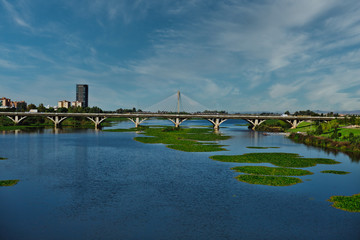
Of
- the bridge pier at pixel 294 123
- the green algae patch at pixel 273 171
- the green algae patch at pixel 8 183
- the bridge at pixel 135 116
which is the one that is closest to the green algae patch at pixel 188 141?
the green algae patch at pixel 273 171

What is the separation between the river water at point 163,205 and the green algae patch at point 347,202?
2.92 ft

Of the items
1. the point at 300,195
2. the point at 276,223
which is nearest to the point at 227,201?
the point at 276,223

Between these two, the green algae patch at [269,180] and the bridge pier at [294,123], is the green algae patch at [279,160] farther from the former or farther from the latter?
the bridge pier at [294,123]

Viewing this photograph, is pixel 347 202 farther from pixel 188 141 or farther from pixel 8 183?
pixel 188 141

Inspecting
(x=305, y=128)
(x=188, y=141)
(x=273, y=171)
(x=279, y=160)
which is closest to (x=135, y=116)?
(x=188, y=141)

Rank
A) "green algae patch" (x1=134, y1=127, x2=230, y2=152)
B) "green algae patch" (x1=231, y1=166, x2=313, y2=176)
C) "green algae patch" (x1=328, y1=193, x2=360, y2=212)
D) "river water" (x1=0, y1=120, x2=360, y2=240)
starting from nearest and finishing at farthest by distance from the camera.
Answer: "river water" (x1=0, y1=120, x2=360, y2=240), "green algae patch" (x1=328, y1=193, x2=360, y2=212), "green algae patch" (x1=231, y1=166, x2=313, y2=176), "green algae patch" (x1=134, y1=127, x2=230, y2=152)

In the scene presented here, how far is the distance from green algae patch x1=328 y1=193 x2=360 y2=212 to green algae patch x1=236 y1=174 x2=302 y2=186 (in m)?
6.05

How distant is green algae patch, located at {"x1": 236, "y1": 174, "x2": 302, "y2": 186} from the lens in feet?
108

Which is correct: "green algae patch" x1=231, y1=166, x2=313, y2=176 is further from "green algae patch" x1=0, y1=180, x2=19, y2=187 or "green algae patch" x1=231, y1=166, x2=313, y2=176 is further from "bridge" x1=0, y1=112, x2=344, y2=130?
"bridge" x1=0, y1=112, x2=344, y2=130

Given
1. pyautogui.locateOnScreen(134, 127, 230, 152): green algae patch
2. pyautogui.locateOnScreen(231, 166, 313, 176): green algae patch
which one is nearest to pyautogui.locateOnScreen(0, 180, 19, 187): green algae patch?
pyautogui.locateOnScreen(231, 166, 313, 176): green algae patch

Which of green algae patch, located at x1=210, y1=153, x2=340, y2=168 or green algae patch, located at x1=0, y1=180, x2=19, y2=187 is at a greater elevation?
green algae patch, located at x1=210, y1=153, x2=340, y2=168

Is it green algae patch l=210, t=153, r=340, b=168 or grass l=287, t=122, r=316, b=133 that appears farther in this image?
grass l=287, t=122, r=316, b=133

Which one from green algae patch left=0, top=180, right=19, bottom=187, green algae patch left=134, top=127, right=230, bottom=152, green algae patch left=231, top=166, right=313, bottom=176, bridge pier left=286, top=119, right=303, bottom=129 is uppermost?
bridge pier left=286, top=119, right=303, bottom=129

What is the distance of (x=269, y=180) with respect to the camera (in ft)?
→ 111
